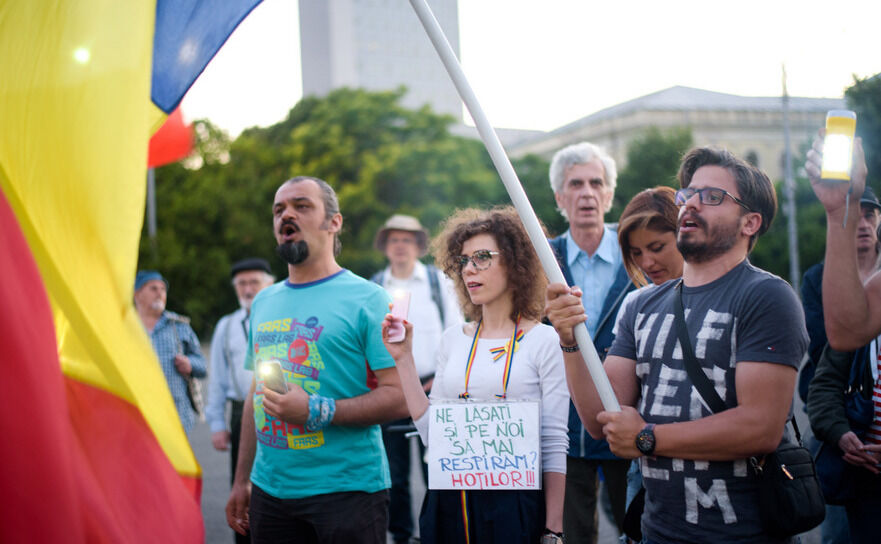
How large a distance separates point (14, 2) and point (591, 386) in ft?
7.06

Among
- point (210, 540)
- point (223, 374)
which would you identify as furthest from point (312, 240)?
point (210, 540)

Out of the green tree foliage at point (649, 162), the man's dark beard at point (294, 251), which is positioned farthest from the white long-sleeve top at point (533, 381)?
the green tree foliage at point (649, 162)

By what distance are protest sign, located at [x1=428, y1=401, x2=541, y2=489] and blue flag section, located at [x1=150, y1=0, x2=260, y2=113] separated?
4.91 feet

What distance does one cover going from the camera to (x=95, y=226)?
2281 mm

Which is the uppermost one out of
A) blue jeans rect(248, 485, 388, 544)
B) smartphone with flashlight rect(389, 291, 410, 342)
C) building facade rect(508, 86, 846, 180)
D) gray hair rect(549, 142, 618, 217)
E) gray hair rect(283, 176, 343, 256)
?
building facade rect(508, 86, 846, 180)

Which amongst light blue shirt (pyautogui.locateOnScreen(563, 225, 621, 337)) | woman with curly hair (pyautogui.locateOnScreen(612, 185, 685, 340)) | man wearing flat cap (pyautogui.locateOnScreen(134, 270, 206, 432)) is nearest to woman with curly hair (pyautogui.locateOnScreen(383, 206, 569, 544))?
woman with curly hair (pyautogui.locateOnScreen(612, 185, 685, 340))

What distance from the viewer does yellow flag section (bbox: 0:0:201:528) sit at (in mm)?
2273

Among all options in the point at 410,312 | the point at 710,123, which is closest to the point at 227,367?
the point at 410,312

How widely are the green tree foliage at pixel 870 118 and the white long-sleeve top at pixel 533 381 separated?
2892cm

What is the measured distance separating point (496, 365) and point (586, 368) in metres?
0.48

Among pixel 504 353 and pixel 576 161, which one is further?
pixel 576 161

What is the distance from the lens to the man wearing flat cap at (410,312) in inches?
249

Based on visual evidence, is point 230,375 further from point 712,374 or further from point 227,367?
point 712,374

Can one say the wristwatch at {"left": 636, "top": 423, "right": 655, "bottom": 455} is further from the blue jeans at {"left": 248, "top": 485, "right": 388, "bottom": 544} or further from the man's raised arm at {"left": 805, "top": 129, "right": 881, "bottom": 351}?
the blue jeans at {"left": 248, "top": 485, "right": 388, "bottom": 544}
